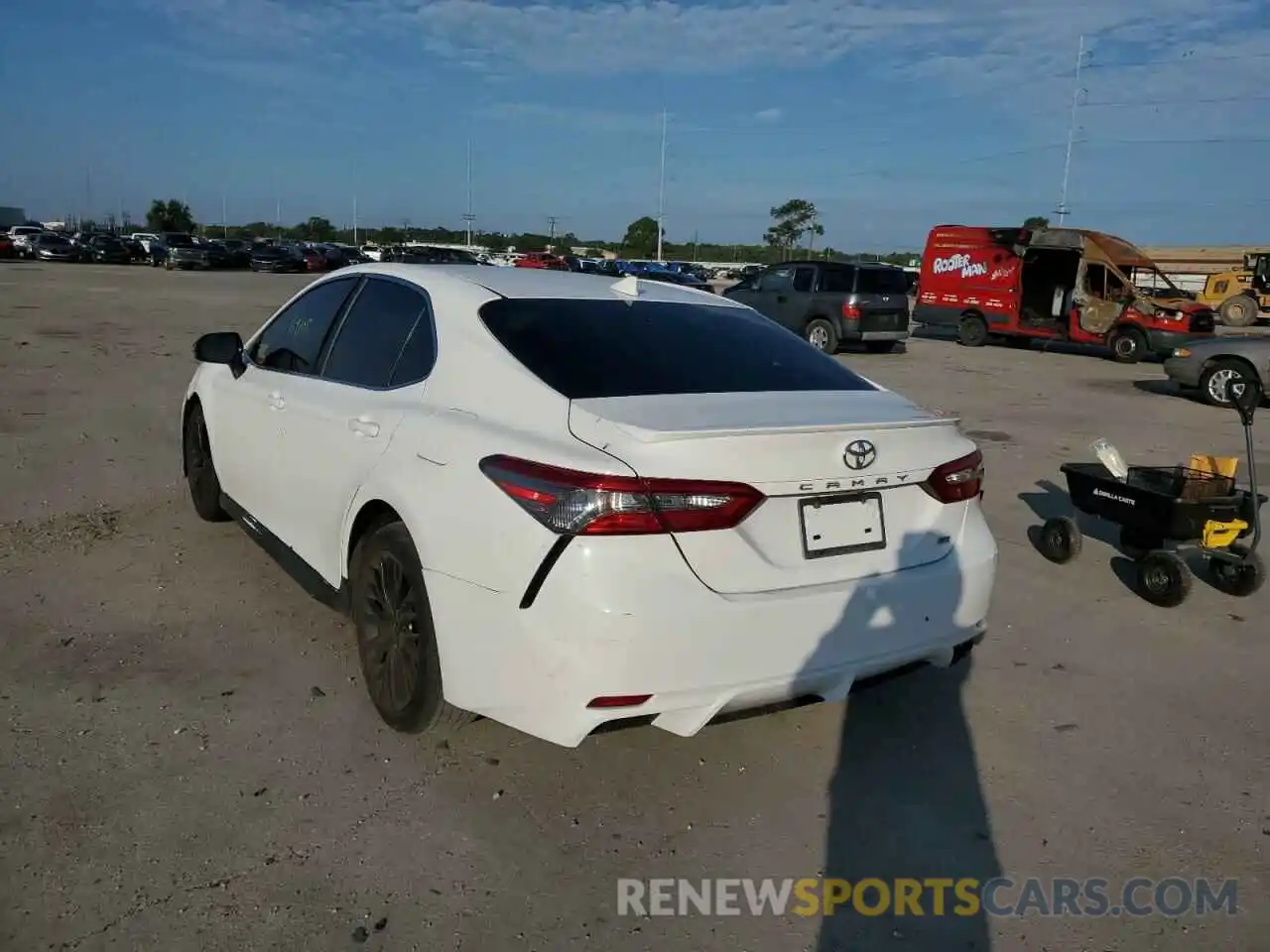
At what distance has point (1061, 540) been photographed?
5.70 metres

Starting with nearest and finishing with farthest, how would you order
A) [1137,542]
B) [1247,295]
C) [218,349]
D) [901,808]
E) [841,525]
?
1. [841,525]
2. [901,808]
3. [218,349]
4. [1137,542]
5. [1247,295]

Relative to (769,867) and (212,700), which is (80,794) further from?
(769,867)

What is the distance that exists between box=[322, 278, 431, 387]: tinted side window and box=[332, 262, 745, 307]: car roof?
73mm

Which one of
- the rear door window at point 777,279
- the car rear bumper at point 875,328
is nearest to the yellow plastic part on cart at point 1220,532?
the car rear bumper at point 875,328

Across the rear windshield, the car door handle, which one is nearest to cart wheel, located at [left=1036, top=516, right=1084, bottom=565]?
the rear windshield

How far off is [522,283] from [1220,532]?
3809 millimetres

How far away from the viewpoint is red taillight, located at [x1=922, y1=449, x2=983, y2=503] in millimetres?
3123

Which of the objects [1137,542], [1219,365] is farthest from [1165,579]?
[1219,365]

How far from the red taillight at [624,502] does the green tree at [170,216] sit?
114374 mm

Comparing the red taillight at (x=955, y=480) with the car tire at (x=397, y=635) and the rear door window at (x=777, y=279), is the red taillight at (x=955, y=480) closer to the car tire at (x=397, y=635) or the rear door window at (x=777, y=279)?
the car tire at (x=397, y=635)

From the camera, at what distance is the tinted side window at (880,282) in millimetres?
18453

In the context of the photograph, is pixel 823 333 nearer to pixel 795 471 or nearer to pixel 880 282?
pixel 880 282

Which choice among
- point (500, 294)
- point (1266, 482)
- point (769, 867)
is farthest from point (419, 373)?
point (1266, 482)

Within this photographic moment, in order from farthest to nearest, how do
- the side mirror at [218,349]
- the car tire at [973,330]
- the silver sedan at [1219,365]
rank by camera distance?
the car tire at [973,330] → the silver sedan at [1219,365] → the side mirror at [218,349]
